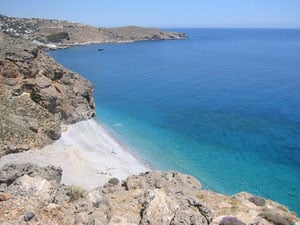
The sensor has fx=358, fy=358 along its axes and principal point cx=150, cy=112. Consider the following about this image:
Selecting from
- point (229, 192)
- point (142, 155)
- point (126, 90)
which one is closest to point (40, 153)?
point (142, 155)

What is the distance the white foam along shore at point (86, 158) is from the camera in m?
40.5

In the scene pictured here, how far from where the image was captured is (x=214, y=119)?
65500mm

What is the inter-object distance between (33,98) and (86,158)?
1511 cm

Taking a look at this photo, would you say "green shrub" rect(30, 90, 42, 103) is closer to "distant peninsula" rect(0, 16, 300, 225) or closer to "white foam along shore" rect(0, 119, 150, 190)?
"distant peninsula" rect(0, 16, 300, 225)

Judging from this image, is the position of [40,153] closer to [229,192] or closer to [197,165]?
[197,165]

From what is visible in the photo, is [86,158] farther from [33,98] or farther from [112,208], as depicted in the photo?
[112,208]

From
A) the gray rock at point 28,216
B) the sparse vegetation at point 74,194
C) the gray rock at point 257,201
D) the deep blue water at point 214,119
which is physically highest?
the gray rock at point 28,216

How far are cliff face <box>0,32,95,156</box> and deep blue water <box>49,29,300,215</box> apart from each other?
6.92 m

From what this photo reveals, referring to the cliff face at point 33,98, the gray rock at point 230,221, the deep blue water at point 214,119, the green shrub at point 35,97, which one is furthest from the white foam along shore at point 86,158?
the gray rock at point 230,221

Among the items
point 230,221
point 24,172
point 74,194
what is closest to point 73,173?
point 24,172

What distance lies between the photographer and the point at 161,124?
207 ft

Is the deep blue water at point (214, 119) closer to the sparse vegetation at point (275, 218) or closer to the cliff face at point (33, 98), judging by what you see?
the cliff face at point (33, 98)

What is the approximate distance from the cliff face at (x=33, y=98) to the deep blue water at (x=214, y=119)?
6915 millimetres

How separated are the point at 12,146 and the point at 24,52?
69.0 ft
